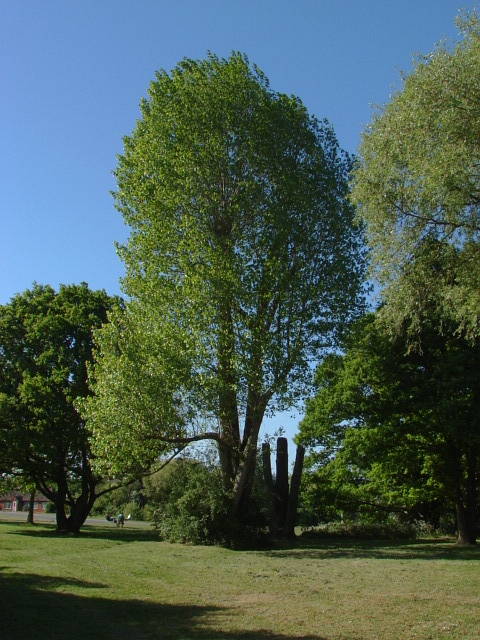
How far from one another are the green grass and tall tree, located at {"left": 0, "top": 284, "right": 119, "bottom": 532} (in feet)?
53.2

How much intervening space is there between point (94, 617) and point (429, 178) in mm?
11182

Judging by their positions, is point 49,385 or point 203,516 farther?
point 49,385

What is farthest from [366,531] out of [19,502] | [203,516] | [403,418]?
[19,502]

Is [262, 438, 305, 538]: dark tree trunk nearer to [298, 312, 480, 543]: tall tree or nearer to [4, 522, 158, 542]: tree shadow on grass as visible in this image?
[298, 312, 480, 543]: tall tree

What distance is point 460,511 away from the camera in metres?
26.3

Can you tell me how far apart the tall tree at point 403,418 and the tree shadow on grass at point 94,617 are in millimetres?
14325

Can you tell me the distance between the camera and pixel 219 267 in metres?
21.8

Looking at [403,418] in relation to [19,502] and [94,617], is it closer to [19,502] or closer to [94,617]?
[94,617]

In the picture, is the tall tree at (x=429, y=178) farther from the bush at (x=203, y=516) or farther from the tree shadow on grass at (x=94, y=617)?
the bush at (x=203, y=516)

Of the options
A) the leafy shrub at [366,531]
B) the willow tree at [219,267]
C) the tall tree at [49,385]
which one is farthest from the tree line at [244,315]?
the tall tree at [49,385]

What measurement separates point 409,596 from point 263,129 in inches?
724

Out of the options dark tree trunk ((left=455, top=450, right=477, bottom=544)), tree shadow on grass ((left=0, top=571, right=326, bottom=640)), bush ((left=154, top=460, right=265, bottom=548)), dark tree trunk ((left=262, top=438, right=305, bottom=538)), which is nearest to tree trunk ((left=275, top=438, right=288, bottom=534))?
dark tree trunk ((left=262, top=438, right=305, bottom=538))

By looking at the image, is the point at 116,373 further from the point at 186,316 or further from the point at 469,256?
the point at 469,256

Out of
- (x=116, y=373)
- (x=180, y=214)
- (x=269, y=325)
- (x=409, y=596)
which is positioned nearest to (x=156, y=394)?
(x=116, y=373)
